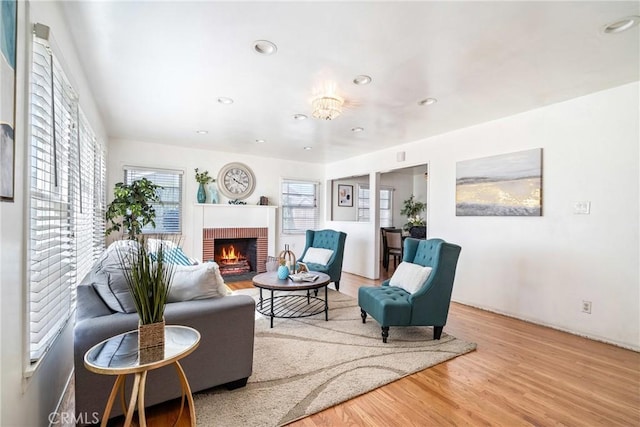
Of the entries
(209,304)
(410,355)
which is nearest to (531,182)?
(410,355)

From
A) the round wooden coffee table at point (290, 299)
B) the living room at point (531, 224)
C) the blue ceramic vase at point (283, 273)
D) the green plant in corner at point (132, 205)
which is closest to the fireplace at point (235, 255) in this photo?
the green plant in corner at point (132, 205)

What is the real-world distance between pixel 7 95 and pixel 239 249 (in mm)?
5315

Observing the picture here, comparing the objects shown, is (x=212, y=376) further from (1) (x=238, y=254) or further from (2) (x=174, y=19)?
(1) (x=238, y=254)

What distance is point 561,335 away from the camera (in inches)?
120

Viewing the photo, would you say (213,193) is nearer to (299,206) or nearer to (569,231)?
(299,206)

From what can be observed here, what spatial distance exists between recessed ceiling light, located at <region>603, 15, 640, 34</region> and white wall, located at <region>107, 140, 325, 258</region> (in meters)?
5.29

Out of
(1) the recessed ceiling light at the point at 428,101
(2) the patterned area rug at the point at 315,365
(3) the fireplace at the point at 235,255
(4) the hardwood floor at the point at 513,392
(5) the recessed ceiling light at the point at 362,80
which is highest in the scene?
(1) the recessed ceiling light at the point at 428,101

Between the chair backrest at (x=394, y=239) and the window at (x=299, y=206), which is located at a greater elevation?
the window at (x=299, y=206)

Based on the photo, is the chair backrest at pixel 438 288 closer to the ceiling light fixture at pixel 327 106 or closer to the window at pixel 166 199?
the ceiling light fixture at pixel 327 106

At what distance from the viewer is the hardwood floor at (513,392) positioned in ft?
5.89

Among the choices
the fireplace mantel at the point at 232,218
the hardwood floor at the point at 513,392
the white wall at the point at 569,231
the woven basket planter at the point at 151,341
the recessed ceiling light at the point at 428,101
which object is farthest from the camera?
the fireplace mantel at the point at 232,218

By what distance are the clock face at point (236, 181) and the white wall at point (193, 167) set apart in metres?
0.10
